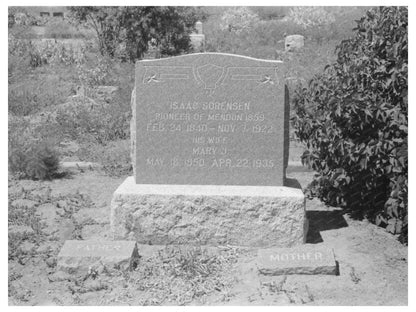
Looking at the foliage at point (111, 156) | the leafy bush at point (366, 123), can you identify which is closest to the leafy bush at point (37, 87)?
the foliage at point (111, 156)

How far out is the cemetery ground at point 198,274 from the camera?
14.6ft

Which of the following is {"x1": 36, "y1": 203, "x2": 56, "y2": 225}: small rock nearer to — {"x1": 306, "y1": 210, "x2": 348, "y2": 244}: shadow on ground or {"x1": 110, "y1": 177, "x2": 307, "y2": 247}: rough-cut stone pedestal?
{"x1": 110, "y1": 177, "x2": 307, "y2": 247}: rough-cut stone pedestal

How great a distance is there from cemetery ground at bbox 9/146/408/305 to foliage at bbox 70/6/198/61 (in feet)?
27.0

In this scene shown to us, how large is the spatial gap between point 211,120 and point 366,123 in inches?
53.0

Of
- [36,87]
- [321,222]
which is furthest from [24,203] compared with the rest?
[36,87]

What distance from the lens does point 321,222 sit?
5867mm

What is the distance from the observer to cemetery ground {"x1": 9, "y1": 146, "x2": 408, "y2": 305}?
4.46 meters

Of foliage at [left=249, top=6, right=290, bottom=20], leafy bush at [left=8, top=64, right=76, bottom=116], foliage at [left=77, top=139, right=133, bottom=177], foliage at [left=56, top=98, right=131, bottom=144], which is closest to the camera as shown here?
foliage at [left=77, top=139, right=133, bottom=177]

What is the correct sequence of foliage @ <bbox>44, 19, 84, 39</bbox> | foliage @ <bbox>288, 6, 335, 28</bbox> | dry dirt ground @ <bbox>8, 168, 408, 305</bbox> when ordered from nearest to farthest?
dry dirt ground @ <bbox>8, 168, 408, 305</bbox> → foliage @ <bbox>44, 19, 84, 39</bbox> → foliage @ <bbox>288, 6, 335, 28</bbox>

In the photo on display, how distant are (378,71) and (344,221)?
138 centimetres

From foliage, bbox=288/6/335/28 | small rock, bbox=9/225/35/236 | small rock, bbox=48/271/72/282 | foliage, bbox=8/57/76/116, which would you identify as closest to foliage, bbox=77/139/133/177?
small rock, bbox=9/225/35/236

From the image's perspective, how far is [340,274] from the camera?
475 cm

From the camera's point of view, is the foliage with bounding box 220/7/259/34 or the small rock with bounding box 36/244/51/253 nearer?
the small rock with bounding box 36/244/51/253

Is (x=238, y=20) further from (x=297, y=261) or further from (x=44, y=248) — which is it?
(x=297, y=261)
